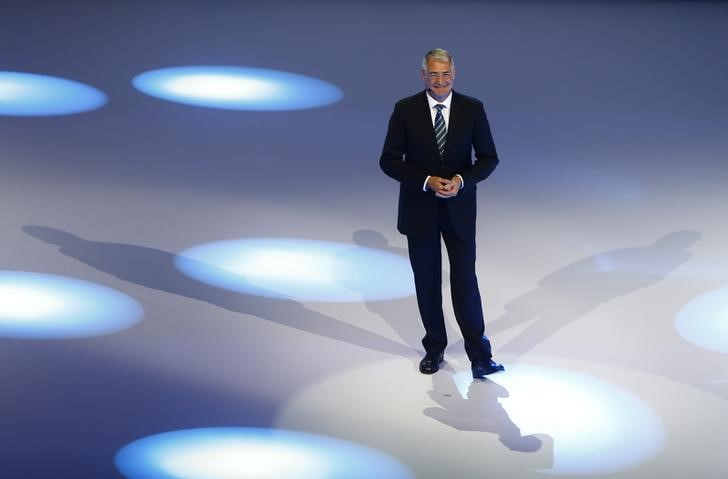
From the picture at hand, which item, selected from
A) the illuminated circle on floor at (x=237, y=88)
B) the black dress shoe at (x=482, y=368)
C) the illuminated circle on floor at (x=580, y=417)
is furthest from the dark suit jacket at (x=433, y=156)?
the illuminated circle on floor at (x=237, y=88)

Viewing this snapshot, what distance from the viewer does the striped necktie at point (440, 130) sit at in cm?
468

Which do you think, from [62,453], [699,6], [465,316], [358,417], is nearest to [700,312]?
[465,316]

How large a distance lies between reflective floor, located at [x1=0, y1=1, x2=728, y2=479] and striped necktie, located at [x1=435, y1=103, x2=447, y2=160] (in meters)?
0.98

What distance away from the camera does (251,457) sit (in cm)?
422

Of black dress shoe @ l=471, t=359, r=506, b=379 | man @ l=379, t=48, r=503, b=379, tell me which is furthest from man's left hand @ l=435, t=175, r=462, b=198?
black dress shoe @ l=471, t=359, r=506, b=379

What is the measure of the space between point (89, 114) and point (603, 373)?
14.3 feet

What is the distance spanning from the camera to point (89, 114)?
7930 mm

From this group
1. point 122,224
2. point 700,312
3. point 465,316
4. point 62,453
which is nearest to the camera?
point 62,453

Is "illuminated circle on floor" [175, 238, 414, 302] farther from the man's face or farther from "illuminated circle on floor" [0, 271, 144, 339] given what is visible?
the man's face

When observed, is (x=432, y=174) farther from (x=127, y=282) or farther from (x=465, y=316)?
(x=127, y=282)

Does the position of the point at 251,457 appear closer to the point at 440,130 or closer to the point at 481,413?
the point at 481,413

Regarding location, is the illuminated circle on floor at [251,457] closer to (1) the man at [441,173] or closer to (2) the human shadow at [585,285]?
(1) the man at [441,173]

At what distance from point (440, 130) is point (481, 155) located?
206 mm

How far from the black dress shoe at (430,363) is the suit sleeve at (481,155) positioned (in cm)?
80
